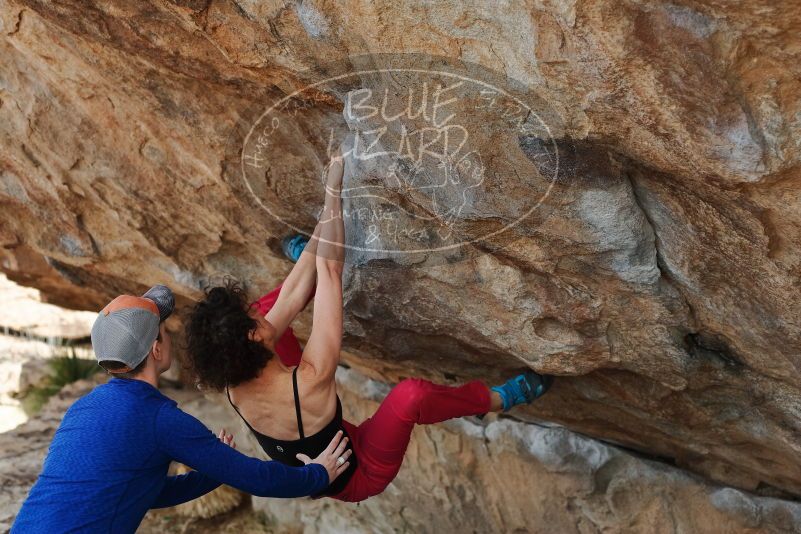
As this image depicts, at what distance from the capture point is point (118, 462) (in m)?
2.24

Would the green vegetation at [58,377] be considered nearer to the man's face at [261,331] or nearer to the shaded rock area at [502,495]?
the shaded rock area at [502,495]

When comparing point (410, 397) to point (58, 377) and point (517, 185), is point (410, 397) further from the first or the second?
point (58, 377)

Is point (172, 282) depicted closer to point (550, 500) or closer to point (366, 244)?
point (366, 244)

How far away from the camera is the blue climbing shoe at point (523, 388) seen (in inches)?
→ 123

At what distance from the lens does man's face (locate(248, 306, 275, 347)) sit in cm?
279

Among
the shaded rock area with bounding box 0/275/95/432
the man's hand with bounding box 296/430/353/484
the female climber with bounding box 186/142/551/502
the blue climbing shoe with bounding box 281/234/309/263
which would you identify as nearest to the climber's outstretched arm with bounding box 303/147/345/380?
the female climber with bounding box 186/142/551/502

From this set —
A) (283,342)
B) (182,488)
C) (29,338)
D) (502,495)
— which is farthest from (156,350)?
(29,338)

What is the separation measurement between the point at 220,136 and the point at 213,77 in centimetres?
27

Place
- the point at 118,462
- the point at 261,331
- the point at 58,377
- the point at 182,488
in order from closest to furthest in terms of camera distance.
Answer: the point at 118,462
the point at 182,488
the point at 261,331
the point at 58,377

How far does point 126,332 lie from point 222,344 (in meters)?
0.43

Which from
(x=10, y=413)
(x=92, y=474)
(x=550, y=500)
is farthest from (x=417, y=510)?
(x=10, y=413)

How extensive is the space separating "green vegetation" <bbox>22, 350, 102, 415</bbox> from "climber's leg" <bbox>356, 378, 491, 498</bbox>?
4177 mm

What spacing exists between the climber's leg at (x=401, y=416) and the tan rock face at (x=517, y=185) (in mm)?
276

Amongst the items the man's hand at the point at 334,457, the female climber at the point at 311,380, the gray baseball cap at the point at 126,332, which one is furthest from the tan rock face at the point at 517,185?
the gray baseball cap at the point at 126,332
